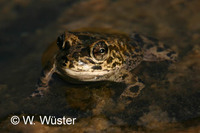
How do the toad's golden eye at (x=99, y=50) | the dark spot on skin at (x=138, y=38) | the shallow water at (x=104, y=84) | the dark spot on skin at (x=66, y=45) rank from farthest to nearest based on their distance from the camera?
the dark spot on skin at (x=138, y=38) → the dark spot on skin at (x=66, y=45) → the toad's golden eye at (x=99, y=50) → the shallow water at (x=104, y=84)

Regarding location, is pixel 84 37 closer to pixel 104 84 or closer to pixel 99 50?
pixel 99 50

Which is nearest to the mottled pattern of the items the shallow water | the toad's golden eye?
the toad's golden eye

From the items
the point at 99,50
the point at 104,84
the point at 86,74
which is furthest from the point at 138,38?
the point at 86,74

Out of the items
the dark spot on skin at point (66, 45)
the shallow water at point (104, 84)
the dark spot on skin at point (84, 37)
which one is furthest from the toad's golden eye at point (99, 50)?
the shallow water at point (104, 84)

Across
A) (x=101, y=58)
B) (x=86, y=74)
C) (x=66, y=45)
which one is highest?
(x=66, y=45)

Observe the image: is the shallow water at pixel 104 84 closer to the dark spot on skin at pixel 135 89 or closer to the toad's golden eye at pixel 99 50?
the dark spot on skin at pixel 135 89
